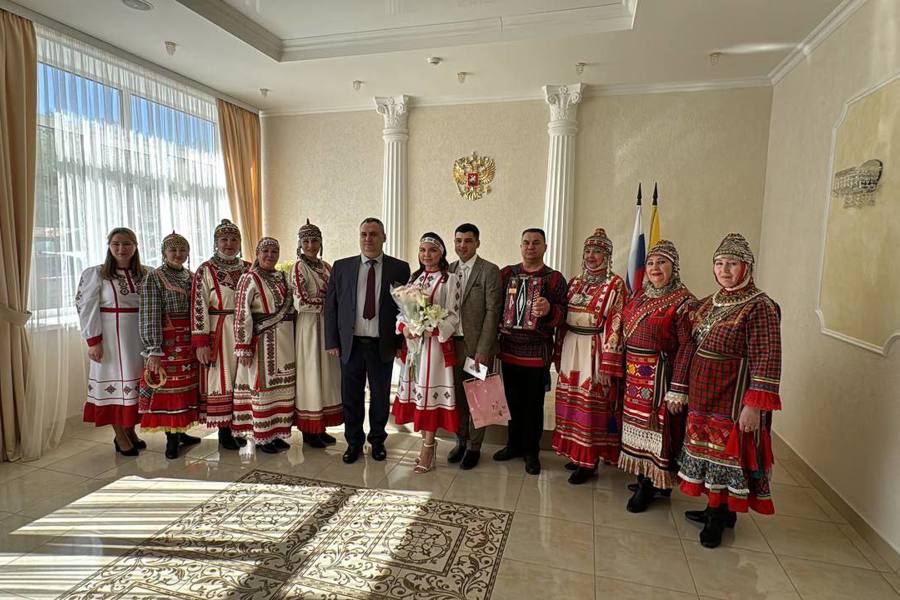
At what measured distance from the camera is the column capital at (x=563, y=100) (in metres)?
5.32

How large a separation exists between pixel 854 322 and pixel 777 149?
95.6 inches

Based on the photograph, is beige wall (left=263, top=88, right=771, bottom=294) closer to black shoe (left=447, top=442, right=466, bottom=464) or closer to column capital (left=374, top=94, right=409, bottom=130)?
column capital (left=374, top=94, right=409, bottom=130)

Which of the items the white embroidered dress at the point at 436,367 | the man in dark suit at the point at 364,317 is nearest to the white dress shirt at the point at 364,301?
the man in dark suit at the point at 364,317

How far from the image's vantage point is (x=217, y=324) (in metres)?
3.57

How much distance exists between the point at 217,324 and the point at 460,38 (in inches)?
125

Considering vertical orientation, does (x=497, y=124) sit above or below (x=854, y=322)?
above

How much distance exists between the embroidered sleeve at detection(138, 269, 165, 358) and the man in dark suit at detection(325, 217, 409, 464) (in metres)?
1.16

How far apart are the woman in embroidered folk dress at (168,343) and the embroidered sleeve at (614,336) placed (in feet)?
9.59

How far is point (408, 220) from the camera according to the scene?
6.17 m

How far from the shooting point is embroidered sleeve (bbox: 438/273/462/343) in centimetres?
323

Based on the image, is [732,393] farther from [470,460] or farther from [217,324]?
[217,324]

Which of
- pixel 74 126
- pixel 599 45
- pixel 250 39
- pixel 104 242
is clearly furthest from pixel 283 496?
pixel 599 45

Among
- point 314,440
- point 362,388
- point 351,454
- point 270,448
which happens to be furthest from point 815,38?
point 270,448

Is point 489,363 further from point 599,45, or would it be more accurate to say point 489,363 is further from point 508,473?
point 599,45
